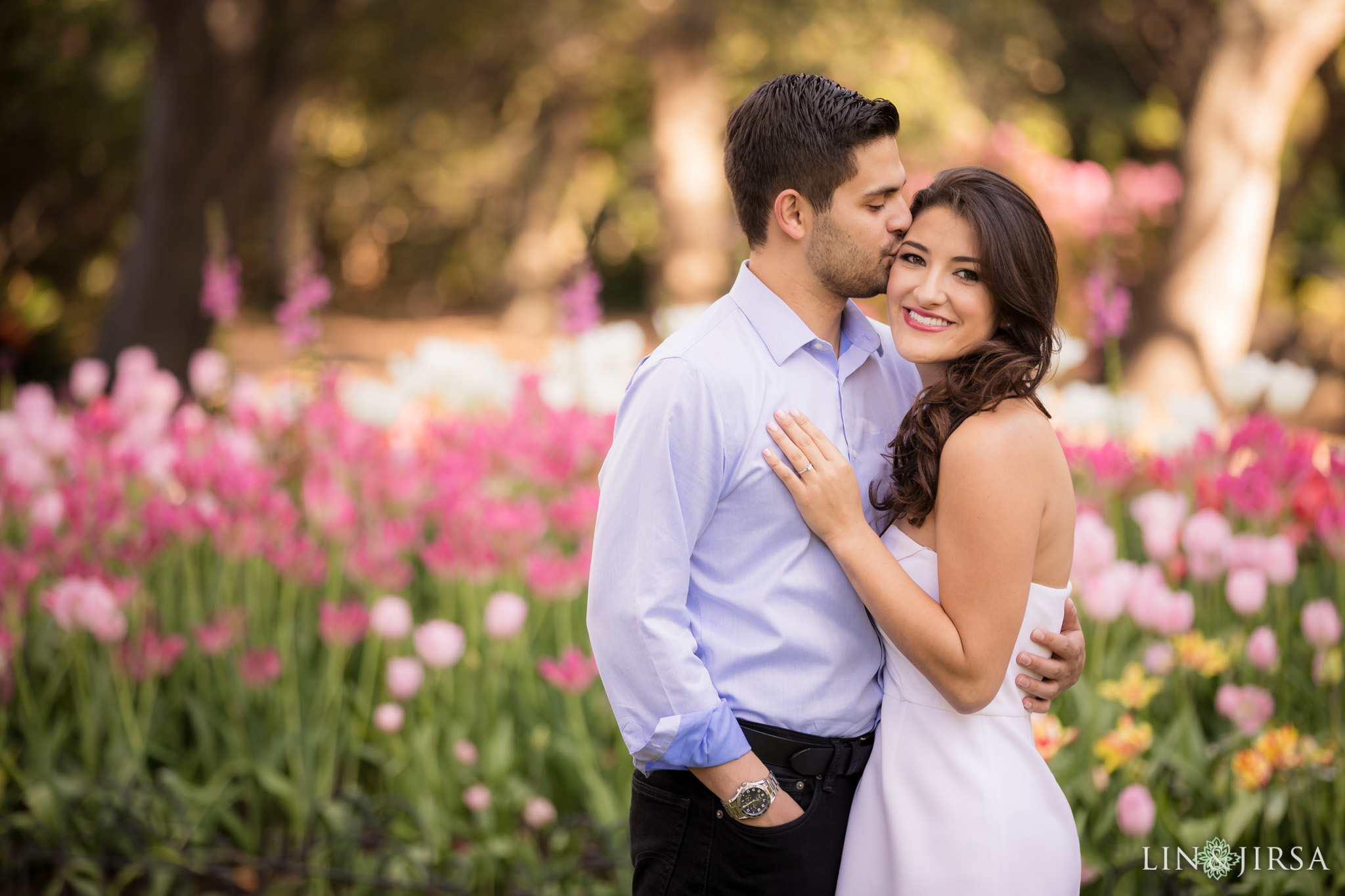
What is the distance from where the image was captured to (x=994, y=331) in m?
1.86

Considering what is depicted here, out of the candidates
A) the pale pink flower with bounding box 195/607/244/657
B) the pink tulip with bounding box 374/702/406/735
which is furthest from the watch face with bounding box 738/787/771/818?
the pale pink flower with bounding box 195/607/244/657

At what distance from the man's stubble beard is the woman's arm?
324mm

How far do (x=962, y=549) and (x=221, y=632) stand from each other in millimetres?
2251

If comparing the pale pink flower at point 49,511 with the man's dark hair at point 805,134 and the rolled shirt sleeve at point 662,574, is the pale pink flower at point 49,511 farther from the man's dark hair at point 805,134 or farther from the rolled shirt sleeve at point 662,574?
the man's dark hair at point 805,134

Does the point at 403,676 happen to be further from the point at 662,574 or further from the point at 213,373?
the point at 213,373

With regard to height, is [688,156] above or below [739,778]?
above

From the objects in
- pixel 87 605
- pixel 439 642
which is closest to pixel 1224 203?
pixel 439 642

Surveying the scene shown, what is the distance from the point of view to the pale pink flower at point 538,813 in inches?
109

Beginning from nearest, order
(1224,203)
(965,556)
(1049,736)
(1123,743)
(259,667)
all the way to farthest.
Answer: (965,556)
(1049,736)
(1123,743)
(259,667)
(1224,203)

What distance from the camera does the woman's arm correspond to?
167 cm

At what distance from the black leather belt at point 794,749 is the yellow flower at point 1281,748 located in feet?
4.39

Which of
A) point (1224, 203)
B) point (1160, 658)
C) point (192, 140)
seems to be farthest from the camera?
point (1224, 203)

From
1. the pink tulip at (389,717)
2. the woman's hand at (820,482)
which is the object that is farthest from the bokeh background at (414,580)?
the woman's hand at (820,482)

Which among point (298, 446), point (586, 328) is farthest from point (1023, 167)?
point (298, 446)
